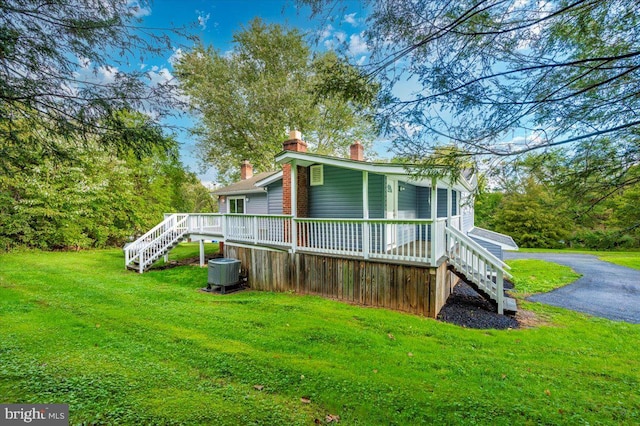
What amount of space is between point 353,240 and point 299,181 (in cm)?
364

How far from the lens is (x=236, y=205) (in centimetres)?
1559

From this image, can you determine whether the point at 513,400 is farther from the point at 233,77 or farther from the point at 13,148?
the point at 233,77

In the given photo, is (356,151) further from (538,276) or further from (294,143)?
(538,276)

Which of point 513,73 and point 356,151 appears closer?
point 513,73

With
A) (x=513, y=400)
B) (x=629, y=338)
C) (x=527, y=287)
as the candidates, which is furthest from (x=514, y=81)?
(x=527, y=287)

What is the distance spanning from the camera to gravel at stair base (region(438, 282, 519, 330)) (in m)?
5.90

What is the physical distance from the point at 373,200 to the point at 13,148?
8073 mm

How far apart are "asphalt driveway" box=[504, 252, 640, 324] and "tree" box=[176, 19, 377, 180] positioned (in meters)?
14.1

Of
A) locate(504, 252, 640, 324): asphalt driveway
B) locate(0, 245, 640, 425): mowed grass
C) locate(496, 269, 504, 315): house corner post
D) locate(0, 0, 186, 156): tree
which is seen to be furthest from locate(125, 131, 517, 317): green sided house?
locate(0, 0, 186, 156): tree

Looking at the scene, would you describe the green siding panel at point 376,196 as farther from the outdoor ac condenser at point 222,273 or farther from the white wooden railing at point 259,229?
the outdoor ac condenser at point 222,273

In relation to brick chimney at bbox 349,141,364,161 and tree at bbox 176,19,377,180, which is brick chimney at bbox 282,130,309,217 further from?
tree at bbox 176,19,377,180

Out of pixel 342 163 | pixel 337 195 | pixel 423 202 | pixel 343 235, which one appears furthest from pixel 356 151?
pixel 343 235

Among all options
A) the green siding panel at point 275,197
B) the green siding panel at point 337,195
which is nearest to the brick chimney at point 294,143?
the green siding panel at point 337,195

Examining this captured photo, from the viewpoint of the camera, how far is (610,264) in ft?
43.9
